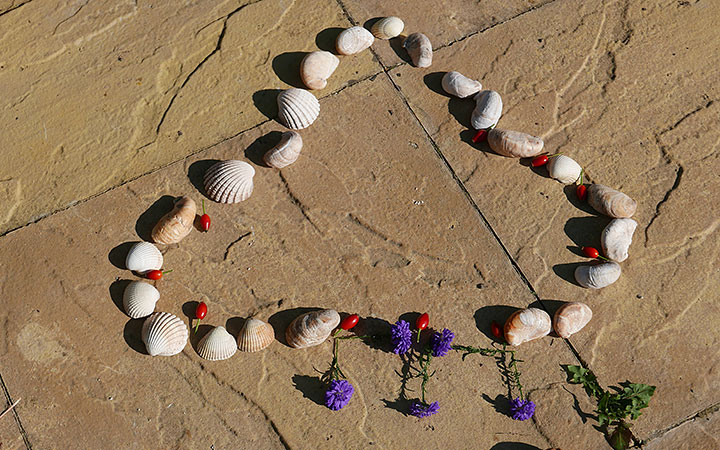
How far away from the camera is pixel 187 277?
3277mm

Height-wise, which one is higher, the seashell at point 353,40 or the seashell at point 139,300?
the seashell at point 353,40

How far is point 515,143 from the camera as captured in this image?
137 inches

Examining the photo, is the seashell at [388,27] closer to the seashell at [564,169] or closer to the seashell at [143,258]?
the seashell at [564,169]

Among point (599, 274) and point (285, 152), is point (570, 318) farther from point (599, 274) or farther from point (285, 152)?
point (285, 152)

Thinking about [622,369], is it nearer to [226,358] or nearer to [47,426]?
[226,358]

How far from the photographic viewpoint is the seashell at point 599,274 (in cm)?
325

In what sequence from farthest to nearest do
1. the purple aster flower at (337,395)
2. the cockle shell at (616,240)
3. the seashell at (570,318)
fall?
the cockle shell at (616,240) < the seashell at (570,318) < the purple aster flower at (337,395)

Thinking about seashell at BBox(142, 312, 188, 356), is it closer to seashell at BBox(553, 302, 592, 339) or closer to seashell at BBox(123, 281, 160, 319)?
seashell at BBox(123, 281, 160, 319)

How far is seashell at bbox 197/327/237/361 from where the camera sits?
10.2ft

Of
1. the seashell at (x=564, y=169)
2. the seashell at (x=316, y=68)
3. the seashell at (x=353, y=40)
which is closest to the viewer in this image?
the seashell at (x=564, y=169)

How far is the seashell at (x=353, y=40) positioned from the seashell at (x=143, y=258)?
1.49m

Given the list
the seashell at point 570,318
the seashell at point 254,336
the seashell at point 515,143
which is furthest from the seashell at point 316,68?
the seashell at point 570,318

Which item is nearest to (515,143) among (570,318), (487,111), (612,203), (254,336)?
(487,111)

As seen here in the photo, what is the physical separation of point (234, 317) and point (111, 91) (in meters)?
1.45
